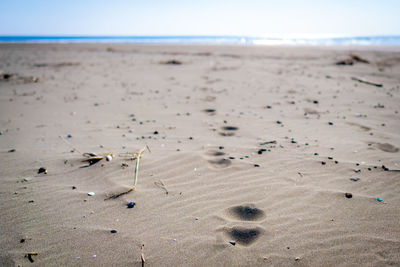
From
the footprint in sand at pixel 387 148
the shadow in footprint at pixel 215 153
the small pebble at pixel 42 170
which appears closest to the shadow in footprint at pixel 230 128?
the shadow in footprint at pixel 215 153

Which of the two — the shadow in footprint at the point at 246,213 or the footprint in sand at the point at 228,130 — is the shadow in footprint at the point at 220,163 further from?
the footprint in sand at the point at 228,130

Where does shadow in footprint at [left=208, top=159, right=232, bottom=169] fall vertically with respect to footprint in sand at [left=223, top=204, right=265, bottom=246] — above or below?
above

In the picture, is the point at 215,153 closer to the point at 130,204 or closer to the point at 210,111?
the point at 130,204

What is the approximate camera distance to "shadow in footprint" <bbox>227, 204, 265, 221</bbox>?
7.64 feet

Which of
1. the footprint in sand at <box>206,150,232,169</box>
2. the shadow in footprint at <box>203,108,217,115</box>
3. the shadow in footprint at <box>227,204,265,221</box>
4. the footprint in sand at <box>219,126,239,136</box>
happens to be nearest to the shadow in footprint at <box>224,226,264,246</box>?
the shadow in footprint at <box>227,204,265,221</box>

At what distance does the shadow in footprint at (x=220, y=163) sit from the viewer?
3.21m

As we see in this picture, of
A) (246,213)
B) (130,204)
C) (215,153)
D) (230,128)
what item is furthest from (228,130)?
(130,204)

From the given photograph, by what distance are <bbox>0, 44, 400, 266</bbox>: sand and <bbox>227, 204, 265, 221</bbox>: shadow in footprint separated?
13mm

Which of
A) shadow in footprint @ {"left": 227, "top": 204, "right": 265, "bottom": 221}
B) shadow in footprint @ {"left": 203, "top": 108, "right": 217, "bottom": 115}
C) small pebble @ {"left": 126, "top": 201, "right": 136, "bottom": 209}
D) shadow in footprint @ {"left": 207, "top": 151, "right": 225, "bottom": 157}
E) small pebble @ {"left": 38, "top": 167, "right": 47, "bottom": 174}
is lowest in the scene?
shadow in footprint @ {"left": 227, "top": 204, "right": 265, "bottom": 221}

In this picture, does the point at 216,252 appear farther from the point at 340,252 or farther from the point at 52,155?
the point at 52,155

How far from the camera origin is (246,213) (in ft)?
7.86

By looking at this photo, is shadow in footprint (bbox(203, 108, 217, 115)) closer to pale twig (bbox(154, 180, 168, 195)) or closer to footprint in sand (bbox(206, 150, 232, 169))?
footprint in sand (bbox(206, 150, 232, 169))

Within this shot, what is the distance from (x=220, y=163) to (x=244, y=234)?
1.23m

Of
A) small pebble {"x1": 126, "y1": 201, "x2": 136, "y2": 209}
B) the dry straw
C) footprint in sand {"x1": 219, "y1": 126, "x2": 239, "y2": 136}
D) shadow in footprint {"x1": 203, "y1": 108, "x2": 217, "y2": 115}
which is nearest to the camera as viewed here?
small pebble {"x1": 126, "y1": 201, "x2": 136, "y2": 209}
